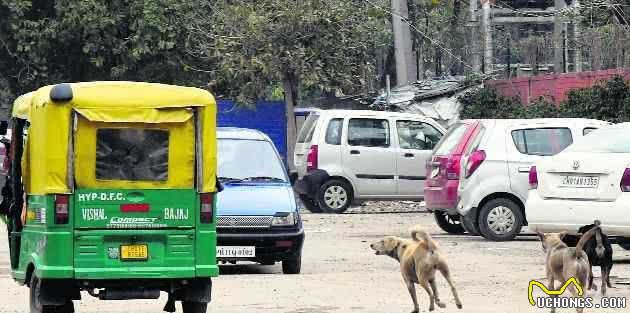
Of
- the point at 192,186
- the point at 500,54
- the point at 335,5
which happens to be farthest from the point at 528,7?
Answer: the point at 192,186

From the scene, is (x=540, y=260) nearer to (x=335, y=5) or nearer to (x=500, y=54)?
(x=335, y=5)

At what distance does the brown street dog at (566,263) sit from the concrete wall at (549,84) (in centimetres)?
1292

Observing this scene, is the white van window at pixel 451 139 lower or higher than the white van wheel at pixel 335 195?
higher

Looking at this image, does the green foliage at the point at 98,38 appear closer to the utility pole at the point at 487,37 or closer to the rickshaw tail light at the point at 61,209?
the utility pole at the point at 487,37

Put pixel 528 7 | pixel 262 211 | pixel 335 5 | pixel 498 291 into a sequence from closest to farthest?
pixel 498 291 → pixel 262 211 → pixel 335 5 → pixel 528 7

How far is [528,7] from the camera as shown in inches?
1454

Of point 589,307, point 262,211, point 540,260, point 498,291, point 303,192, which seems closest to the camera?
point 589,307

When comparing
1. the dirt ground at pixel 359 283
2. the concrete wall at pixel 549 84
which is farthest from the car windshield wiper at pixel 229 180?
the concrete wall at pixel 549 84

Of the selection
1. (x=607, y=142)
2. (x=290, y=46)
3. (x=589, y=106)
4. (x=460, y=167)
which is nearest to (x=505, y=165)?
(x=460, y=167)

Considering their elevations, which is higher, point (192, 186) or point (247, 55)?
point (247, 55)

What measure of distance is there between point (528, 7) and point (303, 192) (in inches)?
478

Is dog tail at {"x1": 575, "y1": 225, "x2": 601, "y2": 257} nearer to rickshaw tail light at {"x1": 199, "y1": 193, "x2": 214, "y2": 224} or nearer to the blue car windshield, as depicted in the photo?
rickshaw tail light at {"x1": 199, "y1": 193, "x2": 214, "y2": 224}

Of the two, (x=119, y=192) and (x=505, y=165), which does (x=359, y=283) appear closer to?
(x=119, y=192)

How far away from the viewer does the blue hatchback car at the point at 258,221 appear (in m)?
15.8
